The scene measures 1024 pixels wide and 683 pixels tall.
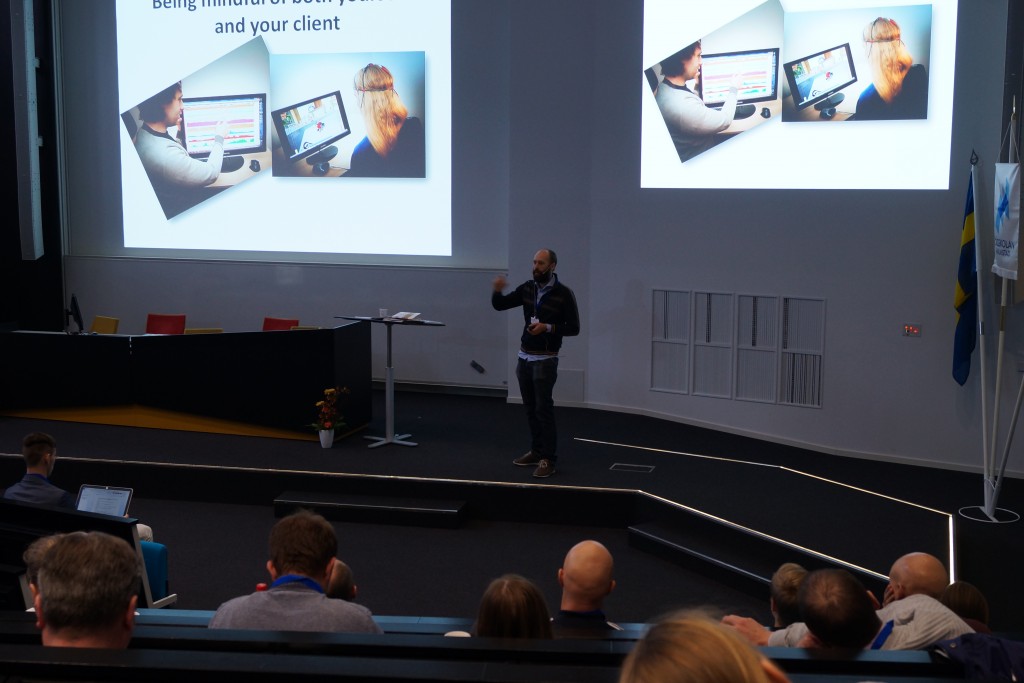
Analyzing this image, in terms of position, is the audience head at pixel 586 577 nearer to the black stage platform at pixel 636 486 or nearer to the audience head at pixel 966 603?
the audience head at pixel 966 603

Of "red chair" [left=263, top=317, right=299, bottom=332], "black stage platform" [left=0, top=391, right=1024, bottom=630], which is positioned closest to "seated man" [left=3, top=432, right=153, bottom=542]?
"black stage platform" [left=0, top=391, right=1024, bottom=630]

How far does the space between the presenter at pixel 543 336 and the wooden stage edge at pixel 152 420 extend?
179 centimetres

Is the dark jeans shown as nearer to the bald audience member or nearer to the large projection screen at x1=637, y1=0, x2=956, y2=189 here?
the large projection screen at x1=637, y1=0, x2=956, y2=189

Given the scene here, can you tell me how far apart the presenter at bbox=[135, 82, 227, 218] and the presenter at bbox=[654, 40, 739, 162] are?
4732 mm

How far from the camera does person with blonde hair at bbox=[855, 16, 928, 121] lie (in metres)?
7.41

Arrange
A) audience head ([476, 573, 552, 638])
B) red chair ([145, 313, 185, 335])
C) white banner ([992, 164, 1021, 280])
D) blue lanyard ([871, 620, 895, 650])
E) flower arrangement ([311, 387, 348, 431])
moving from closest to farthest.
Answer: audience head ([476, 573, 552, 638]) < blue lanyard ([871, 620, 895, 650]) < white banner ([992, 164, 1021, 280]) < flower arrangement ([311, 387, 348, 431]) < red chair ([145, 313, 185, 335])

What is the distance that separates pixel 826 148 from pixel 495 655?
656 centimetres

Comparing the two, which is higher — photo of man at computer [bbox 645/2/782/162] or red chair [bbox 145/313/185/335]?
photo of man at computer [bbox 645/2/782/162]

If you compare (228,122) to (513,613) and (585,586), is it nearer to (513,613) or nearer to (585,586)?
(585,586)

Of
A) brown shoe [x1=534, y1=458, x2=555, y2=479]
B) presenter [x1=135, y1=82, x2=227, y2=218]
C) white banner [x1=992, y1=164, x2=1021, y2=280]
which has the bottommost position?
brown shoe [x1=534, y1=458, x2=555, y2=479]

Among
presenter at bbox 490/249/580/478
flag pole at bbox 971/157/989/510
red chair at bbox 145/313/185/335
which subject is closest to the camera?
flag pole at bbox 971/157/989/510

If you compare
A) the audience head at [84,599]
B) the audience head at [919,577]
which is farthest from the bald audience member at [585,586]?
the audience head at [84,599]

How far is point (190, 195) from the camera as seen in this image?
10.6 meters

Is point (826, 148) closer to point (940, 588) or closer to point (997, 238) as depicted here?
point (997, 238)
